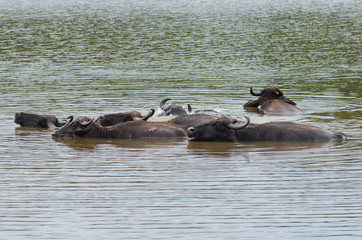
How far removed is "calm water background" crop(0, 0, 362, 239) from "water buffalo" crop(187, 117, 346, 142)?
266mm

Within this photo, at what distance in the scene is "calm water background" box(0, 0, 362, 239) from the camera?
388 inches

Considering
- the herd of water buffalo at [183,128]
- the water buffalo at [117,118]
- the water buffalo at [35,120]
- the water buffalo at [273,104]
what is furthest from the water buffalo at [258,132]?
the water buffalo at [273,104]

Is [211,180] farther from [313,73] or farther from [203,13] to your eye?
[203,13]

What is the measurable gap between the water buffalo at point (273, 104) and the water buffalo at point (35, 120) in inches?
201

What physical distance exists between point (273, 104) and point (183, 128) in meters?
4.38

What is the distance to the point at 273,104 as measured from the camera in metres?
19.9

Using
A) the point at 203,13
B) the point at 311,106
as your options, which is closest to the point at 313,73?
the point at 311,106

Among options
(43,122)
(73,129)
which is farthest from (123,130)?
(43,122)

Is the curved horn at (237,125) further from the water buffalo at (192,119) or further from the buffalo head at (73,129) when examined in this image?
the buffalo head at (73,129)

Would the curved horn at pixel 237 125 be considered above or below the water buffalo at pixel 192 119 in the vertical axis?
above

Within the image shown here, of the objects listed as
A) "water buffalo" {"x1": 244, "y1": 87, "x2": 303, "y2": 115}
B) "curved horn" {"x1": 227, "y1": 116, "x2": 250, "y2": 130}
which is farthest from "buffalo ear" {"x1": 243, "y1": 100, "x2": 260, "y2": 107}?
"curved horn" {"x1": 227, "y1": 116, "x2": 250, "y2": 130}

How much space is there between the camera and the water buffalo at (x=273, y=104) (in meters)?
19.3

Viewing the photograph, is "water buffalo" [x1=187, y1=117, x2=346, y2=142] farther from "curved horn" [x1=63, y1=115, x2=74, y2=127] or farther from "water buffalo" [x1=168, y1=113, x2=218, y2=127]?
"curved horn" [x1=63, y1=115, x2=74, y2=127]

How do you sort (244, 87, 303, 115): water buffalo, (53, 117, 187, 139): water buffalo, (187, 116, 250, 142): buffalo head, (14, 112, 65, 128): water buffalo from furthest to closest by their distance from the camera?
(244, 87, 303, 115): water buffalo
(14, 112, 65, 128): water buffalo
(53, 117, 187, 139): water buffalo
(187, 116, 250, 142): buffalo head
